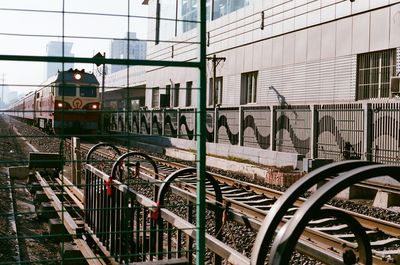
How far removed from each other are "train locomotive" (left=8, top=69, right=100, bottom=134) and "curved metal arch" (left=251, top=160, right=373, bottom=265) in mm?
1064

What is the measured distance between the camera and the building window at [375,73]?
1764 centimetres

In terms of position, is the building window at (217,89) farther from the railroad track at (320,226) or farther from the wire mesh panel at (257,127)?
the railroad track at (320,226)

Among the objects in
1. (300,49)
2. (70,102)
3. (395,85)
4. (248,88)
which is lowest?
(70,102)

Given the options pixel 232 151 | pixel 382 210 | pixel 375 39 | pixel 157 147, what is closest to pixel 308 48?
pixel 375 39

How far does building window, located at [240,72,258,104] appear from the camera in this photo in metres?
27.3

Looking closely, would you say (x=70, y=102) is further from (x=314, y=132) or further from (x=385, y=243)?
(x=385, y=243)

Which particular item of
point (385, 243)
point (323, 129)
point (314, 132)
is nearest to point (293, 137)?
point (314, 132)

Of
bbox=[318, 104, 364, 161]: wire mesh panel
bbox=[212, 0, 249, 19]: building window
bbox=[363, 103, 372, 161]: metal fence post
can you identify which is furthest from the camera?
bbox=[212, 0, 249, 19]: building window

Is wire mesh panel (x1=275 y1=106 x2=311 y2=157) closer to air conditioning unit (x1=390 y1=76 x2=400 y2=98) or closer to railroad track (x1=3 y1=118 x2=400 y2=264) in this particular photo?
air conditioning unit (x1=390 y1=76 x2=400 y2=98)

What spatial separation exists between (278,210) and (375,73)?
17.0m

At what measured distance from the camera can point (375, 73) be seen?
18.3m

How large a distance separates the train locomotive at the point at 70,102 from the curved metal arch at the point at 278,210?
1.06 meters

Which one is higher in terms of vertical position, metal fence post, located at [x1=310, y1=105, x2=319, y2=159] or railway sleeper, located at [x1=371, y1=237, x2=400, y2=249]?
metal fence post, located at [x1=310, y1=105, x2=319, y2=159]

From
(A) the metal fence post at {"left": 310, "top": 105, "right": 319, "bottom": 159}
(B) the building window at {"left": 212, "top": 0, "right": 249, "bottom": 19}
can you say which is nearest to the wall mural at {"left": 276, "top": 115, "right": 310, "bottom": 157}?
(A) the metal fence post at {"left": 310, "top": 105, "right": 319, "bottom": 159}
